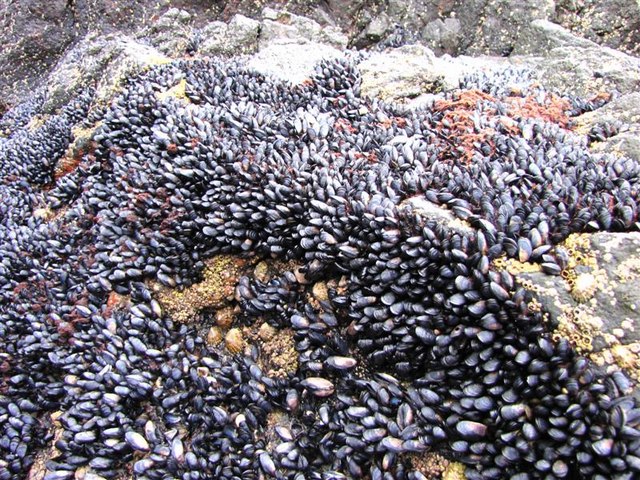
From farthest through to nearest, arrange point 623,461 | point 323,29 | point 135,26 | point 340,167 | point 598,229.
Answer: point 135,26 < point 323,29 < point 340,167 < point 598,229 < point 623,461

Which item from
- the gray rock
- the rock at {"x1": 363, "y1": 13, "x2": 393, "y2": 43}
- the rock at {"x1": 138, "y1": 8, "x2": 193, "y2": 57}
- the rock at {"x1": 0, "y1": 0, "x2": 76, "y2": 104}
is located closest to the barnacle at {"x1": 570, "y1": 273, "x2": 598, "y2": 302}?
the gray rock

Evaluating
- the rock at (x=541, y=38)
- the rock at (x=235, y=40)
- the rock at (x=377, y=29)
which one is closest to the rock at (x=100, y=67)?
the rock at (x=235, y=40)

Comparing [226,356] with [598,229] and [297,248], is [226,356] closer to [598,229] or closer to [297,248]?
[297,248]

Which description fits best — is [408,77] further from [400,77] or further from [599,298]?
[599,298]

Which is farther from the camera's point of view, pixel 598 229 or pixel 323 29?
pixel 323 29

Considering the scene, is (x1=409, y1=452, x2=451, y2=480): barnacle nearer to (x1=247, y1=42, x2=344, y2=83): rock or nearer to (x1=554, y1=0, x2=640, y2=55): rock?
(x1=247, y1=42, x2=344, y2=83): rock

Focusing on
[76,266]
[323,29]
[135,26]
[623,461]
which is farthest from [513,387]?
[135,26]

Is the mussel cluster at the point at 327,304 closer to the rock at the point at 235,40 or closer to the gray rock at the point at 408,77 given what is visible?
the gray rock at the point at 408,77
